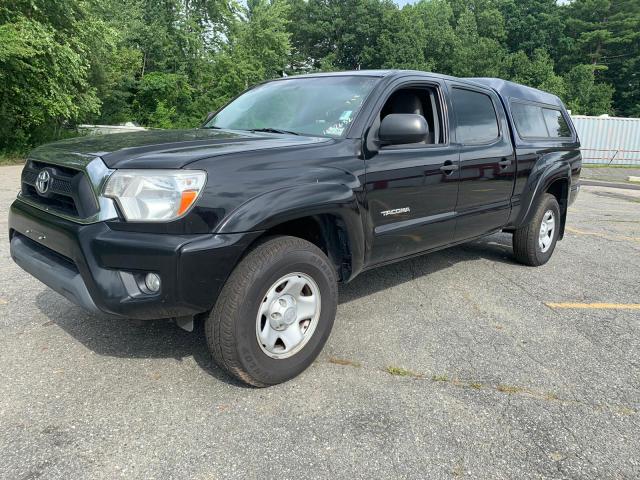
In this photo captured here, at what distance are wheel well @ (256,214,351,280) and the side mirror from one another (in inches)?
25.8

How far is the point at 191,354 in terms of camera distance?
3.27 m

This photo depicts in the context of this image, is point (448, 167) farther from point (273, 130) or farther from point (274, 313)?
point (274, 313)

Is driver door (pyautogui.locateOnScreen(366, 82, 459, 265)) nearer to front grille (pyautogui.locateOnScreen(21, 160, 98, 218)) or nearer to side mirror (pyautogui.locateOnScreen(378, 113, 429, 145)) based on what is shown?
side mirror (pyautogui.locateOnScreen(378, 113, 429, 145))

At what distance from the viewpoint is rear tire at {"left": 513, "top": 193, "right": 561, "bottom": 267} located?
5.49m

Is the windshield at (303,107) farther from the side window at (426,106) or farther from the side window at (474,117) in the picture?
the side window at (474,117)

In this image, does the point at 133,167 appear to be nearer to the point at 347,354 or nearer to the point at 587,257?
the point at 347,354

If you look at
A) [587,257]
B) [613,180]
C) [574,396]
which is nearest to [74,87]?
[587,257]

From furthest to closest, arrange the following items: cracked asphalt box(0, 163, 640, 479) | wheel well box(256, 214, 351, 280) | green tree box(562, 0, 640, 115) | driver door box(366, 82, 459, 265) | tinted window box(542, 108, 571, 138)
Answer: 1. green tree box(562, 0, 640, 115)
2. tinted window box(542, 108, 571, 138)
3. driver door box(366, 82, 459, 265)
4. wheel well box(256, 214, 351, 280)
5. cracked asphalt box(0, 163, 640, 479)

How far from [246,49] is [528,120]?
35330 millimetres

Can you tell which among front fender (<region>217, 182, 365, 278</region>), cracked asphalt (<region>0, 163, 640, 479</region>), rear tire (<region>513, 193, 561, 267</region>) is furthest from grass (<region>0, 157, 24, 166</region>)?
front fender (<region>217, 182, 365, 278</region>)

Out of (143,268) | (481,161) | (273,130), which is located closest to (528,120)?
(481,161)

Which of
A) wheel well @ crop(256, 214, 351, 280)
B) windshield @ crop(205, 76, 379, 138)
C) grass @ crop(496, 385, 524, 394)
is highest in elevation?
windshield @ crop(205, 76, 379, 138)

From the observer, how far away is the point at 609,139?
29.3m

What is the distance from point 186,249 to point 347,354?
143 centimetres
